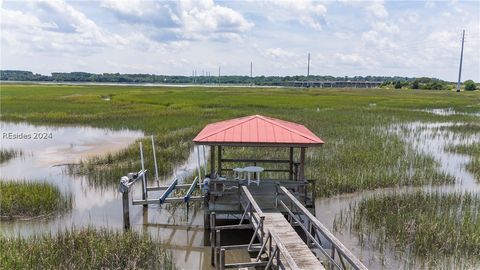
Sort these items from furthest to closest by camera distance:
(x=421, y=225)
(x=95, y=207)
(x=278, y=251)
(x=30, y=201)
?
1. (x=95, y=207)
2. (x=30, y=201)
3. (x=421, y=225)
4. (x=278, y=251)

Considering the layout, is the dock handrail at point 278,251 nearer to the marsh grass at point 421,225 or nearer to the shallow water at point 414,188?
the shallow water at point 414,188

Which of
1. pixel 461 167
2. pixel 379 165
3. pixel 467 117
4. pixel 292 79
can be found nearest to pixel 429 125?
pixel 467 117

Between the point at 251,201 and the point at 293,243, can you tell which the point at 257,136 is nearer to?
the point at 251,201

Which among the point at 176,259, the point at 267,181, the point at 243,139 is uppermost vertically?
the point at 243,139

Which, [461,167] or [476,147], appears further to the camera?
[476,147]

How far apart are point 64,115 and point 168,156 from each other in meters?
19.6

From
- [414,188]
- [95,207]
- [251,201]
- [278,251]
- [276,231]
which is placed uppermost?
[251,201]

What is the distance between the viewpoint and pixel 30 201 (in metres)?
11.9

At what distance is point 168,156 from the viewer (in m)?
19.0

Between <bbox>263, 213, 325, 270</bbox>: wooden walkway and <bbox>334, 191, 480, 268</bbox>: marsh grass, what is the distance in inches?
101

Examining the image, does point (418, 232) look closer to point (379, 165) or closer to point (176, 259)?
point (176, 259)

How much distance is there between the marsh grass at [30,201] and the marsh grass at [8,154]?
278 inches

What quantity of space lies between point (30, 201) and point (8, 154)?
9816 mm

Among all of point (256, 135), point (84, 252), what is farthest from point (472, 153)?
point (84, 252)
